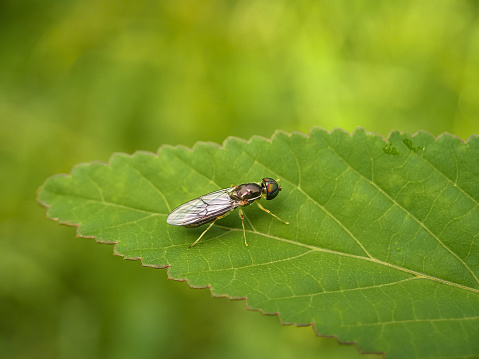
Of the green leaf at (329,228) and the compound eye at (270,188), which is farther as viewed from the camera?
the compound eye at (270,188)

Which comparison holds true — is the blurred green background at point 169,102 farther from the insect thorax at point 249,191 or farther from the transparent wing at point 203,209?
the insect thorax at point 249,191

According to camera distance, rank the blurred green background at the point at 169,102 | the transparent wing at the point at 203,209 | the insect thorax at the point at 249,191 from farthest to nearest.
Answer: the blurred green background at the point at 169,102
the insect thorax at the point at 249,191
the transparent wing at the point at 203,209

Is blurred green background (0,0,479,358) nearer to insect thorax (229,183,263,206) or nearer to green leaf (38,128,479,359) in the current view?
green leaf (38,128,479,359)

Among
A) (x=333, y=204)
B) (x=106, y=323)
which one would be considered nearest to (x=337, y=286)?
(x=333, y=204)

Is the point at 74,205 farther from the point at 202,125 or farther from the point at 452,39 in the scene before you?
the point at 452,39

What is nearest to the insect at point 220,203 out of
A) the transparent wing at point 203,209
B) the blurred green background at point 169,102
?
the transparent wing at point 203,209

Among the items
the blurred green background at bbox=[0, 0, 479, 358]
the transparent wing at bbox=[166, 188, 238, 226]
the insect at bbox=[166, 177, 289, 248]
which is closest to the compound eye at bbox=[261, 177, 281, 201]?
the insect at bbox=[166, 177, 289, 248]

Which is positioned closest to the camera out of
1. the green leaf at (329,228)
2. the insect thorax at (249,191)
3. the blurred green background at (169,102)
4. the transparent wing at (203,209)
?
the green leaf at (329,228)
